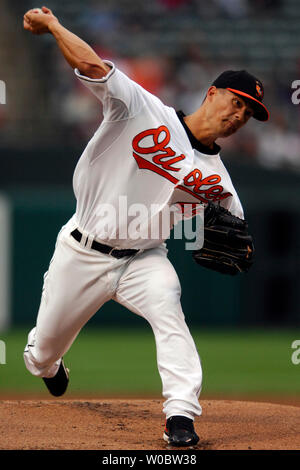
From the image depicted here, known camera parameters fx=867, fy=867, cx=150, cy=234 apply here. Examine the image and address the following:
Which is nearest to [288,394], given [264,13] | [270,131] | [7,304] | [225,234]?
[225,234]

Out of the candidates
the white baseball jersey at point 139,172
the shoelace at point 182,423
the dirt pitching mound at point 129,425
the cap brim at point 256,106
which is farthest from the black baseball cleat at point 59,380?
the cap brim at point 256,106

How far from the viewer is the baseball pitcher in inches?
160

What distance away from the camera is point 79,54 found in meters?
3.81

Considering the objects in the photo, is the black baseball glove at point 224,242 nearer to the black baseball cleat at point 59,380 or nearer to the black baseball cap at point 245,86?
the black baseball cap at point 245,86

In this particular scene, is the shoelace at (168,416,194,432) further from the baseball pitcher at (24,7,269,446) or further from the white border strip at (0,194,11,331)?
the white border strip at (0,194,11,331)

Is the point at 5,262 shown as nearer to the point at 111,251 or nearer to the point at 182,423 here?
the point at 111,251

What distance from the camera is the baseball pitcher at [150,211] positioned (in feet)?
13.3

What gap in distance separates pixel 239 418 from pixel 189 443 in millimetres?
977

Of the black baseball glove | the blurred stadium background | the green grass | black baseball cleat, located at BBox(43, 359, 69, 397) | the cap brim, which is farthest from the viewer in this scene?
the blurred stadium background

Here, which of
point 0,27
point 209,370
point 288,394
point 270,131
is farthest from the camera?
point 0,27

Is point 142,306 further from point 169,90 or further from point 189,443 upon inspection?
point 169,90

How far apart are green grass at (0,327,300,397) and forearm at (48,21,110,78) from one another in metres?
3.72

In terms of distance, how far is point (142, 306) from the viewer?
4324mm

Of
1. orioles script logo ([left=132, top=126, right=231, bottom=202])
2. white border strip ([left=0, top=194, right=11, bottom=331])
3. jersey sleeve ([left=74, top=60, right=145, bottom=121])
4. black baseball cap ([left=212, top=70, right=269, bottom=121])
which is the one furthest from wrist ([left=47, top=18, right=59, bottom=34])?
white border strip ([left=0, top=194, right=11, bottom=331])
